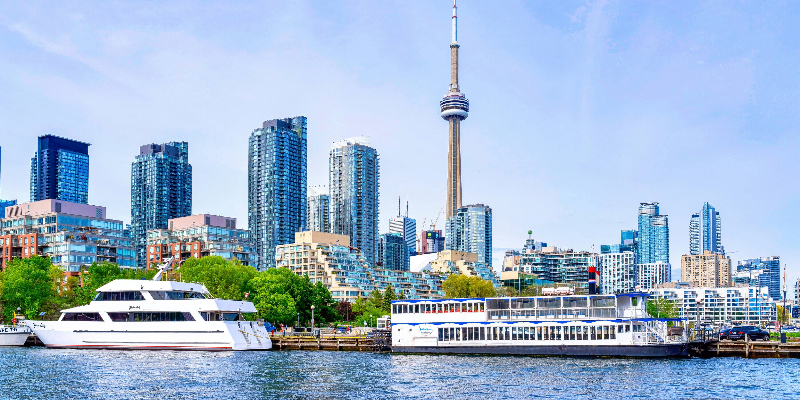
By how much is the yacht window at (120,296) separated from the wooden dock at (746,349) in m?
60.3

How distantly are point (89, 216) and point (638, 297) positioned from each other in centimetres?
14166

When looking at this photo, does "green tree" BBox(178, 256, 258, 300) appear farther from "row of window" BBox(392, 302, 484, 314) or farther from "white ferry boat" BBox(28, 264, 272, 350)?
"row of window" BBox(392, 302, 484, 314)

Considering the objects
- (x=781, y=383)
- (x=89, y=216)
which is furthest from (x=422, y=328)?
(x=89, y=216)

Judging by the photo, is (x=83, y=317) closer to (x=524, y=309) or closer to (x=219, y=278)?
(x=219, y=278)

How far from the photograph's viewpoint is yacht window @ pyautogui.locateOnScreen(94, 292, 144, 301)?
9362cm

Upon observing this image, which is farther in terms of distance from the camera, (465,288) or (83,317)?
(465,288)

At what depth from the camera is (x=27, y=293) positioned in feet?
401

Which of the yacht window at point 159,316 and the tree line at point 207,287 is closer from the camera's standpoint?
the yacht window at point 159,316

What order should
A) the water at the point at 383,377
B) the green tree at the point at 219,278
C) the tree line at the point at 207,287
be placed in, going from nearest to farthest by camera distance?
1. the water at the point at 383,377
2. the tree line at the point at 207,287
3. the green tree at the point at 219,278

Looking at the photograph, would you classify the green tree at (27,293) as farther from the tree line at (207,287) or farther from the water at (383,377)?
the water at (383,377)

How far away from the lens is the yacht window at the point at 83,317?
94.8 metres

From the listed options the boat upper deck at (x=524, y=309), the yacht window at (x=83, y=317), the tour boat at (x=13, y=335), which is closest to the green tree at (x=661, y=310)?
the boat upper deck at (x=524, y=309)

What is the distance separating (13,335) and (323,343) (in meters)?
39.9

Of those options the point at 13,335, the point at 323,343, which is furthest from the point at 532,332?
the point at 13,335
